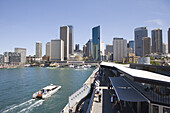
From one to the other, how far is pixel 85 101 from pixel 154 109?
44.8 feet

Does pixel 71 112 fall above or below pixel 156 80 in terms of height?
below

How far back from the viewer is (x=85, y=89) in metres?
22.8

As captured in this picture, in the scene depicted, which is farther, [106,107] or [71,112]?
[71,112]

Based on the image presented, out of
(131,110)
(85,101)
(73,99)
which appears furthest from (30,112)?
(131,110)

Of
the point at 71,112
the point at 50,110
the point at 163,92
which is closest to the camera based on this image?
the point at 163,92

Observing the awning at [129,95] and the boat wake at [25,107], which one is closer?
the awning at [129,95]

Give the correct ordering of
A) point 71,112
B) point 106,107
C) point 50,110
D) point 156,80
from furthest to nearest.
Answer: point 50,110 < point 71,112 < point 106,107 < point 156,80

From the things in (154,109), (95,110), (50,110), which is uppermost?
(154,109)

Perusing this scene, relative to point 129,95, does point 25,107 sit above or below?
below

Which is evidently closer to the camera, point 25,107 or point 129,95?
point 129,95

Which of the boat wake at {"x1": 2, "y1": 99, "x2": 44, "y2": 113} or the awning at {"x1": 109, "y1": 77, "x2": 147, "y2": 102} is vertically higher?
the awning at {"x1": 109, "y1": 77, "x2": 147, "y2": 102}

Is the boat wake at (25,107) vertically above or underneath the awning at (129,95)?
underneath

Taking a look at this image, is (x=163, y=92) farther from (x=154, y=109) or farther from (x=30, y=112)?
(x=30, y=112)

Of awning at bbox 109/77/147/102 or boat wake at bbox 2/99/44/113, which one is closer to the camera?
awning at bbox 109/77/147/102
